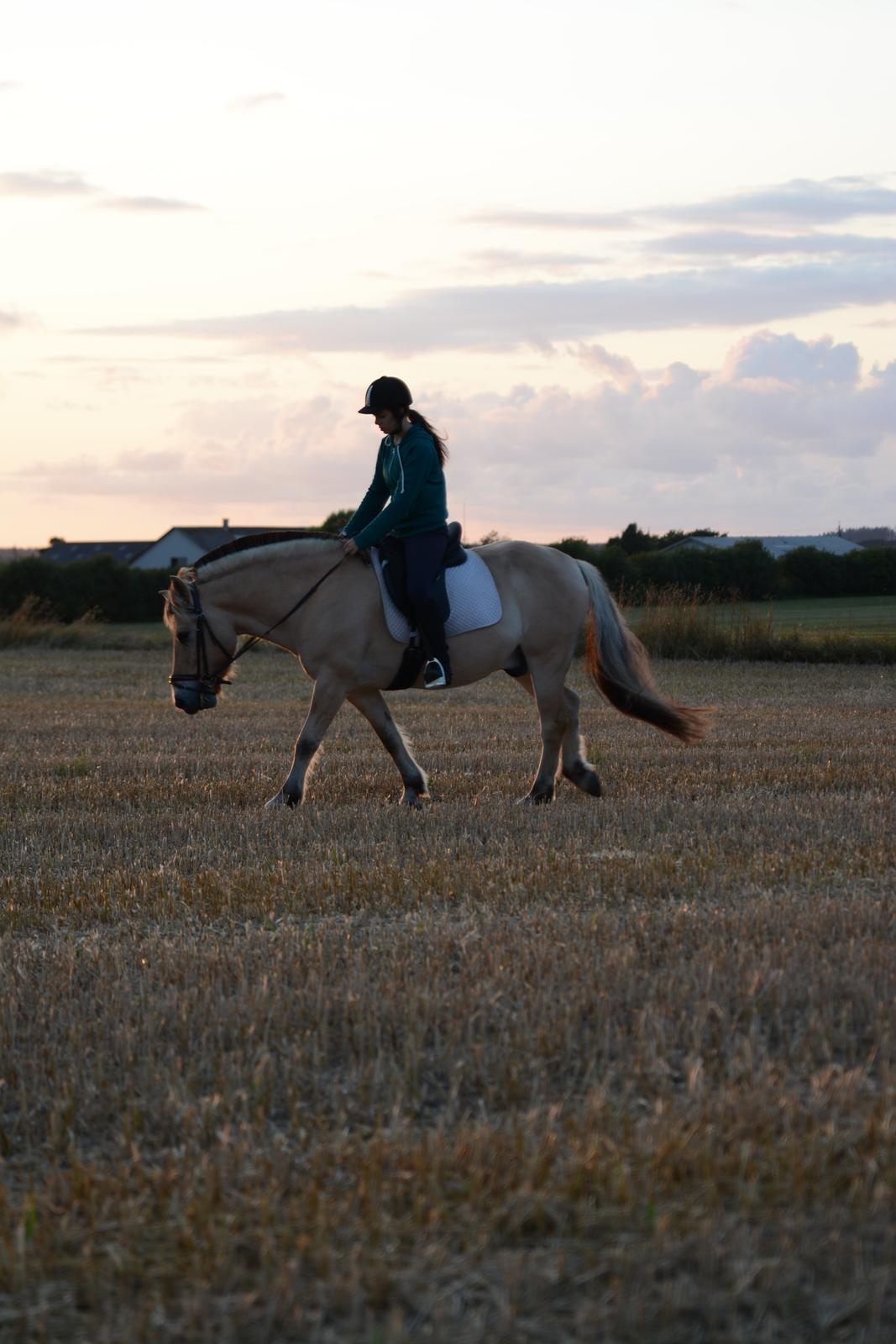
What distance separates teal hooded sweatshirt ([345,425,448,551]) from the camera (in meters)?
9.03

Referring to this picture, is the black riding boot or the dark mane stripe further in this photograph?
the dark mane stripe

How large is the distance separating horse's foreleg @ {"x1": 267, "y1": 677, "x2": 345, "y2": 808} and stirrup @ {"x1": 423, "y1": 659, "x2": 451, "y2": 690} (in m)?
0.58

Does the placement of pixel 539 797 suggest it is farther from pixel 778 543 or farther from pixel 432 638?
pixel 778 543

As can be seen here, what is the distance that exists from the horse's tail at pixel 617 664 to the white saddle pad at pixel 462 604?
88cm

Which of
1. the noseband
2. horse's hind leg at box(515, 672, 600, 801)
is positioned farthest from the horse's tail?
the noseband

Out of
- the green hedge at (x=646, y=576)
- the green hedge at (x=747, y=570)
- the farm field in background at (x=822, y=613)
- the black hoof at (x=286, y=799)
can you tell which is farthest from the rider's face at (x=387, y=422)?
the green hedge at (x=646, y=576)

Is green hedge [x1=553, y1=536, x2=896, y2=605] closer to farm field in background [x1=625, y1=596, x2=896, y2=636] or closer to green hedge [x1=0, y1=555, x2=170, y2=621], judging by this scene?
farm field in background [x1=625, y1=596, x2=896, y2=636]

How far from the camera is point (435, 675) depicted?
365 inches

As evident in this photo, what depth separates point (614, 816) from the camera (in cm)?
846

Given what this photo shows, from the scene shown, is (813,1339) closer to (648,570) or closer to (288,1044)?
(288,1044)

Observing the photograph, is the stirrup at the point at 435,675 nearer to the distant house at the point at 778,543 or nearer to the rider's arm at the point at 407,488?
the rider's arm at the point at 407,488

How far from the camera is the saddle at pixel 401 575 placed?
9.24 meters

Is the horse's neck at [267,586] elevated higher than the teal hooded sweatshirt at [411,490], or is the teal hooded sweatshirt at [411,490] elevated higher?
the teal hooded sweatshirt at [411,490]

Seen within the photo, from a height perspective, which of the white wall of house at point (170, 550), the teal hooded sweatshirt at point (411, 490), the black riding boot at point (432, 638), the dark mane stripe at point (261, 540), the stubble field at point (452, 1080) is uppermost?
the white wall of house at point (170, 550)
